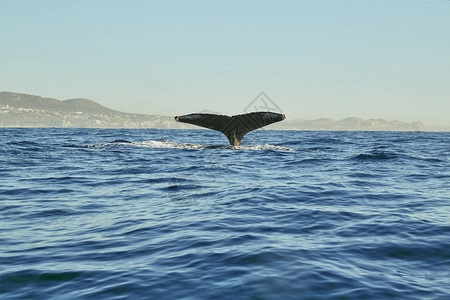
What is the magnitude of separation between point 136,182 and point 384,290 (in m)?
9.48

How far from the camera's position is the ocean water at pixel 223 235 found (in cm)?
469

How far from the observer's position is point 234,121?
20.3 meters

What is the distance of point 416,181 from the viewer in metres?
13.5

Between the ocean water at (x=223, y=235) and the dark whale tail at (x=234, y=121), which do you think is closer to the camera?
the ocean water at (x=223, y=235)

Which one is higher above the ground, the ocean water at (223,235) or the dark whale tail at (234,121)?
the dark whale tail at (234,121)

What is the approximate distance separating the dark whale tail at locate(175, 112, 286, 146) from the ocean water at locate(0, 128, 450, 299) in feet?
12.0

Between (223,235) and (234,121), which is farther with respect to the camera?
(234,121)

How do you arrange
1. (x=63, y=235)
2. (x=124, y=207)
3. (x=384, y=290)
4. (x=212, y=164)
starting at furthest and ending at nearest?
(x=212, y=164), (x=124, y=207), (x=63, y=235), (x=384, y=290)

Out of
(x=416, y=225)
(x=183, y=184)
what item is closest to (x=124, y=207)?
(x=183, y=184)

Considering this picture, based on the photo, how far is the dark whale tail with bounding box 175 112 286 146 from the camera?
1781 cm

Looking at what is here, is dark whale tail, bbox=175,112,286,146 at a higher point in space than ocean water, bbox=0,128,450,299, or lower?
higher

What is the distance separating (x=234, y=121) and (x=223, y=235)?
44.8 feet

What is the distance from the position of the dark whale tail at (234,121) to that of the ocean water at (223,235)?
12.0 ft

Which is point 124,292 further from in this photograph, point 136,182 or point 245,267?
point 136,182
